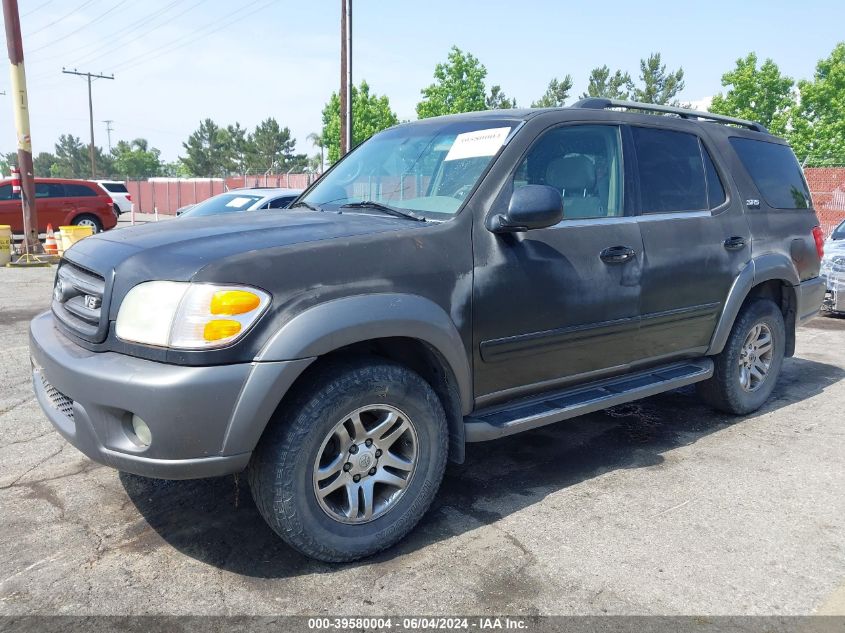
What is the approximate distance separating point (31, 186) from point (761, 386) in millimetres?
14462

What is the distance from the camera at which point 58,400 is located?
111 inches

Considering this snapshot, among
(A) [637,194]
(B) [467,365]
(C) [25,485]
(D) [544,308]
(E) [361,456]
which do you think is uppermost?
(A) [637,194]

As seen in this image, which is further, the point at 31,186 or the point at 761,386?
the point at 31,186

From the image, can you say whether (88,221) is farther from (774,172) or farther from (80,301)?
(774,172)

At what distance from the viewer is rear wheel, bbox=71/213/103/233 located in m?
16.2

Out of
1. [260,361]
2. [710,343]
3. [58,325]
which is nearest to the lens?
[260,361]

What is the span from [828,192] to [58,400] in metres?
20.0

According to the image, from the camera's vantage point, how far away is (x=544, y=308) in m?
3.26

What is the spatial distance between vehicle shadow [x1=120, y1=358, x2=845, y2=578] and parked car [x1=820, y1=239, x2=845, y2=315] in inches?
166

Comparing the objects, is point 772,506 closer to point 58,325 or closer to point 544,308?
point 544,308

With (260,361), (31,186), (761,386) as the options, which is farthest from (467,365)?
(31,186)

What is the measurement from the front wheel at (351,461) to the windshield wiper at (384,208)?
77 cm

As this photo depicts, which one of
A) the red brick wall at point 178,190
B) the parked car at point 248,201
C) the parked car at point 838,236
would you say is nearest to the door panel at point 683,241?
the parked car at point 838,236

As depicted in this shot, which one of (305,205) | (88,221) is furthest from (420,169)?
(88,221)
